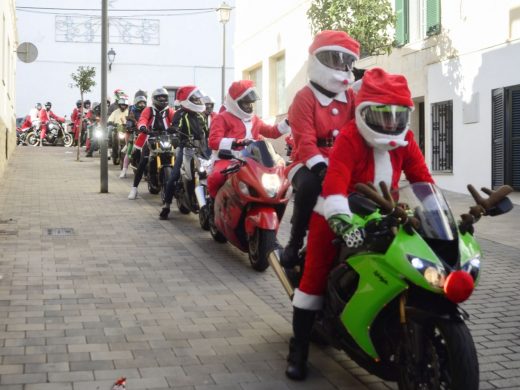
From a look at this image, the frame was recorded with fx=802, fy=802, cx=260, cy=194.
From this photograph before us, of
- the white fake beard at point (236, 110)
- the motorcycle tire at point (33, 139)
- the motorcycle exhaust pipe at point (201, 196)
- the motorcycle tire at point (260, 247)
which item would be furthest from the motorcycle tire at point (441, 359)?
the motorcycle tire at point (33, 139)

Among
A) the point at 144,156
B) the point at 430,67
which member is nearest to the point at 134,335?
the point at 144,156

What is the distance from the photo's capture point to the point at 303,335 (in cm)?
461

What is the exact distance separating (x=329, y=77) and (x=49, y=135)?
28.7 meters

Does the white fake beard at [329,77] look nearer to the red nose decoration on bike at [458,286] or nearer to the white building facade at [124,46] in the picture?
the red nose decoration on bike at [458,286]

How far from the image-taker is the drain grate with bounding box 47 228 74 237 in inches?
393

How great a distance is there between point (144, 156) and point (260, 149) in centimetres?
626

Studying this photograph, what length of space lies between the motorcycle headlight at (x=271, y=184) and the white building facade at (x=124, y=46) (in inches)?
1289

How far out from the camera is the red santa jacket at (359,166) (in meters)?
4.15

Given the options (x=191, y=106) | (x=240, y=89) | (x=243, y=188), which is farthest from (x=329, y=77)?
Result: (x=191, y=106)

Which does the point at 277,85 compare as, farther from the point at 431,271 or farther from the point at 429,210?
the point at 431,271

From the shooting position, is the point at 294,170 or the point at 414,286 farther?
the point at 294,170

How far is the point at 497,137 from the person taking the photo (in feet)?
50.0

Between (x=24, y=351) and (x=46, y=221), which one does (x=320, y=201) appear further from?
(x=46, y=221)

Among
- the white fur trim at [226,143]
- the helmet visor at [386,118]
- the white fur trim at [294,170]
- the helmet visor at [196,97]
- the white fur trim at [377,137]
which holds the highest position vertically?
the helmet visor at [196,97]
